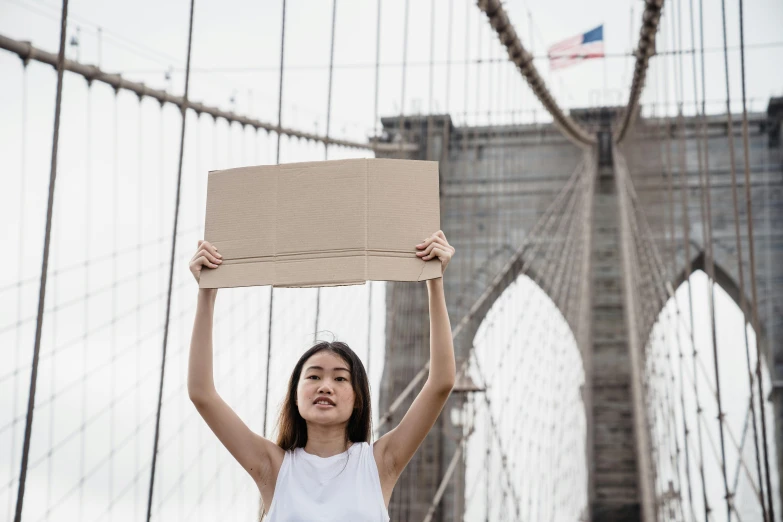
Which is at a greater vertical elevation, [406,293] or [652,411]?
[406,293]

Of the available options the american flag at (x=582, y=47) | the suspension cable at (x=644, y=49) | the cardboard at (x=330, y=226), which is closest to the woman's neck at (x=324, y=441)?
the cardboard at (x=330, y=226)

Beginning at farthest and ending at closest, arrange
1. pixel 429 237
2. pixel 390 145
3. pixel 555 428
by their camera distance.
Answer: pixel 390 145
pixel 555 428
pixel 429 237

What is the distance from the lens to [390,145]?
9.80 meters

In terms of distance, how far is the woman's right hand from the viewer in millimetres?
1386

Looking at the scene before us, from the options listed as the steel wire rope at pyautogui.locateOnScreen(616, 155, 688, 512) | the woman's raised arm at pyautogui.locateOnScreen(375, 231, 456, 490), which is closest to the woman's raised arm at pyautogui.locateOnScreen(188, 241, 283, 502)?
the woman's raised arm at pyautogui.locateOnScreen(375, 231, 456, 490)

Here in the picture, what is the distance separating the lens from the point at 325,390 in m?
1.40

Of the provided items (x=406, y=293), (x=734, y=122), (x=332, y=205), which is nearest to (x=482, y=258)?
(x=406, y=293)

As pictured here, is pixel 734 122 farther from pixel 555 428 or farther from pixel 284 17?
pixel 284 17

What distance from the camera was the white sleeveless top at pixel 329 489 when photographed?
1.29 meters

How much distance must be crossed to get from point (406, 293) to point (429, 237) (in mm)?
8482

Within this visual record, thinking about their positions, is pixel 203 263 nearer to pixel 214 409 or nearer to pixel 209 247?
pixel 209 247

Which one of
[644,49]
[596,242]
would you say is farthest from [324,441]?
[596,242]

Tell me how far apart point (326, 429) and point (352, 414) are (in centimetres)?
5

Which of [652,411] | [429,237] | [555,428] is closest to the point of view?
[429,237]
